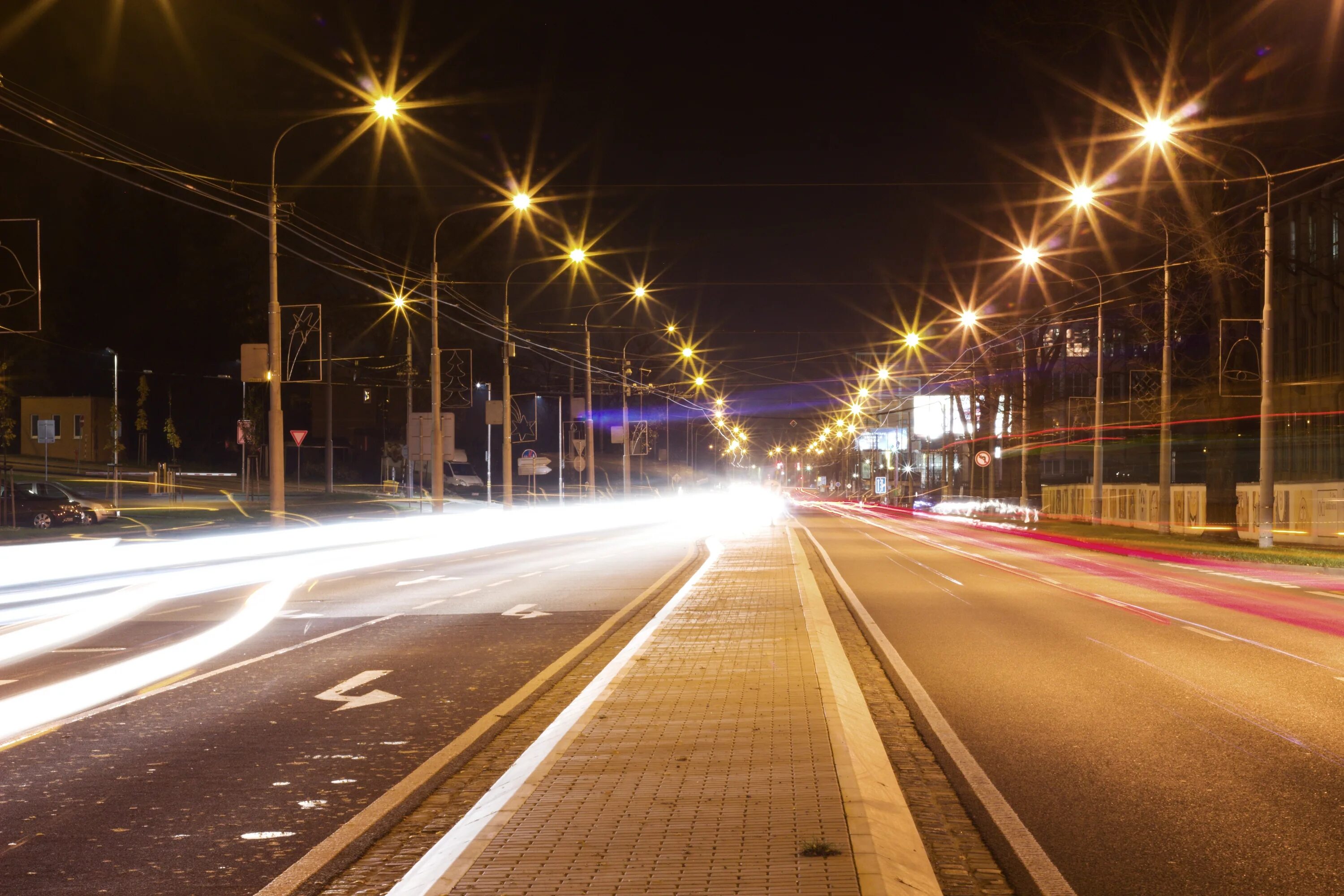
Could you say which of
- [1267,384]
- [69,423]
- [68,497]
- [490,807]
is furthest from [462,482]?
[490,807]

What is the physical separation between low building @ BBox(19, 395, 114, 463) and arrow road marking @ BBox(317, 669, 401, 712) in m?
74.7

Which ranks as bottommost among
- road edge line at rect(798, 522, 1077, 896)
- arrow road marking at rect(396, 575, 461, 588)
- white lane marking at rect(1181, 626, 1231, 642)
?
arrow road marking at rect(396, 575, 461, 588)

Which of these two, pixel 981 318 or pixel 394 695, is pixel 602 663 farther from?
pixel 981 318

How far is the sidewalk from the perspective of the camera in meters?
4.75

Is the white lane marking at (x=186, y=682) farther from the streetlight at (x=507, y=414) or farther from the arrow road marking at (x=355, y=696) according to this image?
the streetlight at (x=507, y=414)

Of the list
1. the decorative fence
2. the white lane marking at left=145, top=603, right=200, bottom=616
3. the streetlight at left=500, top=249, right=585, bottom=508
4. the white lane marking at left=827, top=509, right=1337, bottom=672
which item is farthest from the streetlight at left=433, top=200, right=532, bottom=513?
the decorative fence

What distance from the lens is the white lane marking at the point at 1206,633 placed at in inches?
537

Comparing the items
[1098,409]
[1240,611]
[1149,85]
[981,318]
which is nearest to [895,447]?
[981,318]

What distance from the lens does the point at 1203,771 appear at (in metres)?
7.16

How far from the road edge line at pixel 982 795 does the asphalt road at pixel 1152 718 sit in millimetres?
76

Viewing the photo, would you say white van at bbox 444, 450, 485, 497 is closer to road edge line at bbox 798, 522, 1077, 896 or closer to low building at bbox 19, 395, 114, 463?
low building at bbox 19, 395, 114, 463

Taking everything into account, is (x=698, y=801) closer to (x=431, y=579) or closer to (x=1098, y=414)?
(x=431, y=579)

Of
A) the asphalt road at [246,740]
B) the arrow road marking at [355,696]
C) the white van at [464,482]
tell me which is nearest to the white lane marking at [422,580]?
the asphalt road at [246,740]

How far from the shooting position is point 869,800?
19.2 feet
